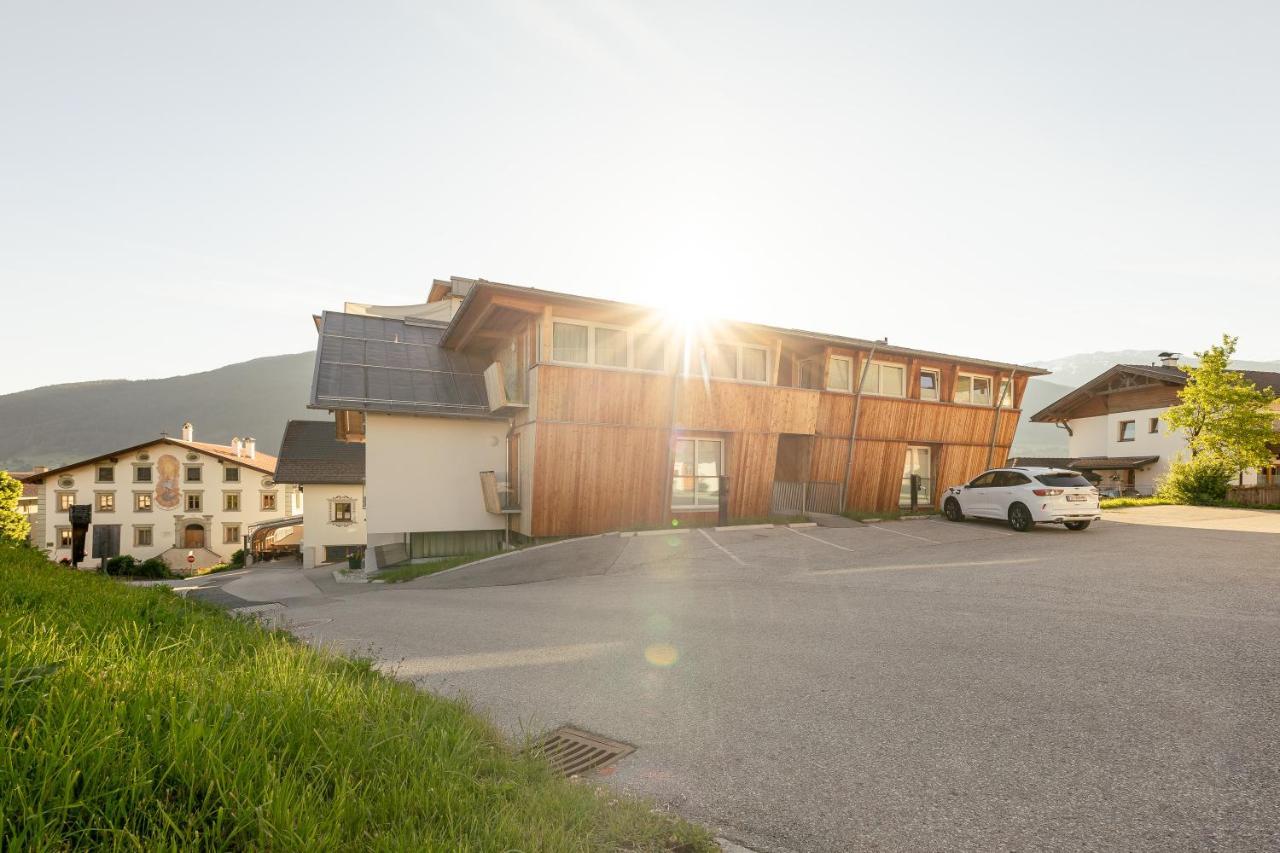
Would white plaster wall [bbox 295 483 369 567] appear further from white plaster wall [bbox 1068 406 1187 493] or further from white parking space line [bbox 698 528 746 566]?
white plaster wall [bbox 1068 406 1187 493]

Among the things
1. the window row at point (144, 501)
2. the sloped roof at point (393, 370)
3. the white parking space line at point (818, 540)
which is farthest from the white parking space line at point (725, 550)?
the window row at point (144, 501)

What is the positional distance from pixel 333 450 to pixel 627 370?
23.7 m

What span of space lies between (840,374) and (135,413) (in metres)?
201

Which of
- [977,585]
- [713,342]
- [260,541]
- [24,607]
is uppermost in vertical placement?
[713,342]

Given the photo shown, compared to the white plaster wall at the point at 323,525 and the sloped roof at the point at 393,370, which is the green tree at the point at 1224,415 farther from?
the white plaster wall at the point at 323,525

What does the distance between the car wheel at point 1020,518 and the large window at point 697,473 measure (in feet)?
25.8

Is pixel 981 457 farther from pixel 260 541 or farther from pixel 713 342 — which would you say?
pixel 260 541

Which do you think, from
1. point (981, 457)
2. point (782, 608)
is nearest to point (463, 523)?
point (782, 608)

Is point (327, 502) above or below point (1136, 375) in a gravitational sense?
below

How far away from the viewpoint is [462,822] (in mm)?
2615

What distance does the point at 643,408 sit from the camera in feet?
53.1

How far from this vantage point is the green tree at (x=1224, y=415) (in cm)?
2602

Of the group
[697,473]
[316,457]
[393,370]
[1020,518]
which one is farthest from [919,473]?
[316,457]

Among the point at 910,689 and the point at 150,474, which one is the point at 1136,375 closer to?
the point at 910,689
